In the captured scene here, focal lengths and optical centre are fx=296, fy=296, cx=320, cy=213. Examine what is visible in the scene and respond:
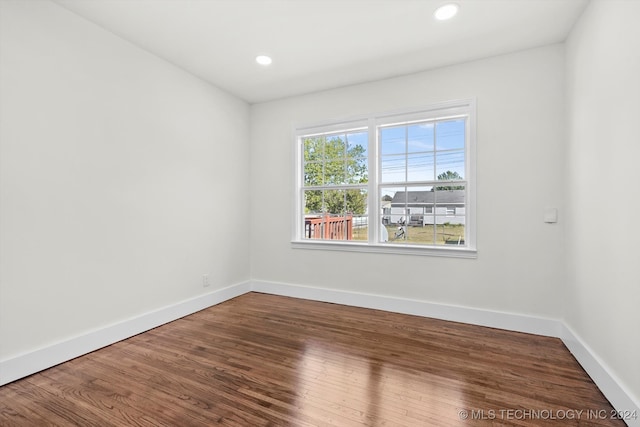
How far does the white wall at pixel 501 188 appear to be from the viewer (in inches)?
110

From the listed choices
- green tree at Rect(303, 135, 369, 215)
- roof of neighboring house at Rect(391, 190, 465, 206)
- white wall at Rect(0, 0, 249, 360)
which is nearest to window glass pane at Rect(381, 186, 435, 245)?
roof of neighboring house at Rect(391, 190, 465, 206)

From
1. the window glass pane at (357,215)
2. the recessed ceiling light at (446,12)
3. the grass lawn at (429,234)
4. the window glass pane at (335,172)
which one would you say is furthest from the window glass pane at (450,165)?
the recessed ceiling light at (446,12)

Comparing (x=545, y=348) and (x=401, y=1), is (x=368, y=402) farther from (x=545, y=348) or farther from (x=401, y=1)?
(x=401, y=1)

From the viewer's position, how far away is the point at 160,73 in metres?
3.08

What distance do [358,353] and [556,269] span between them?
2.05 m

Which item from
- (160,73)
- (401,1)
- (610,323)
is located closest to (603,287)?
(610,323)

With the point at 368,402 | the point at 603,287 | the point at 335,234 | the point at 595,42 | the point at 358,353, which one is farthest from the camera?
the point at 335,234

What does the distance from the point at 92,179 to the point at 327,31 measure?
7.84 ft

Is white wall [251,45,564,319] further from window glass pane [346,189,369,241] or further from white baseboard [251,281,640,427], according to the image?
window glass pane [346,189,369,241]

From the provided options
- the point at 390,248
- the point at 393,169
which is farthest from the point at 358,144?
the point at 390,248

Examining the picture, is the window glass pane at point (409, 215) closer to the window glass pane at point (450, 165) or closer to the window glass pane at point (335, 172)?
the window glass pane at point (450, 165)

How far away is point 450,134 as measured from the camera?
3287 millimetres

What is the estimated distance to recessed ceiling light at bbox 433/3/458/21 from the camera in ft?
7.46

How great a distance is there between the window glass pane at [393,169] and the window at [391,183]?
0.01m
